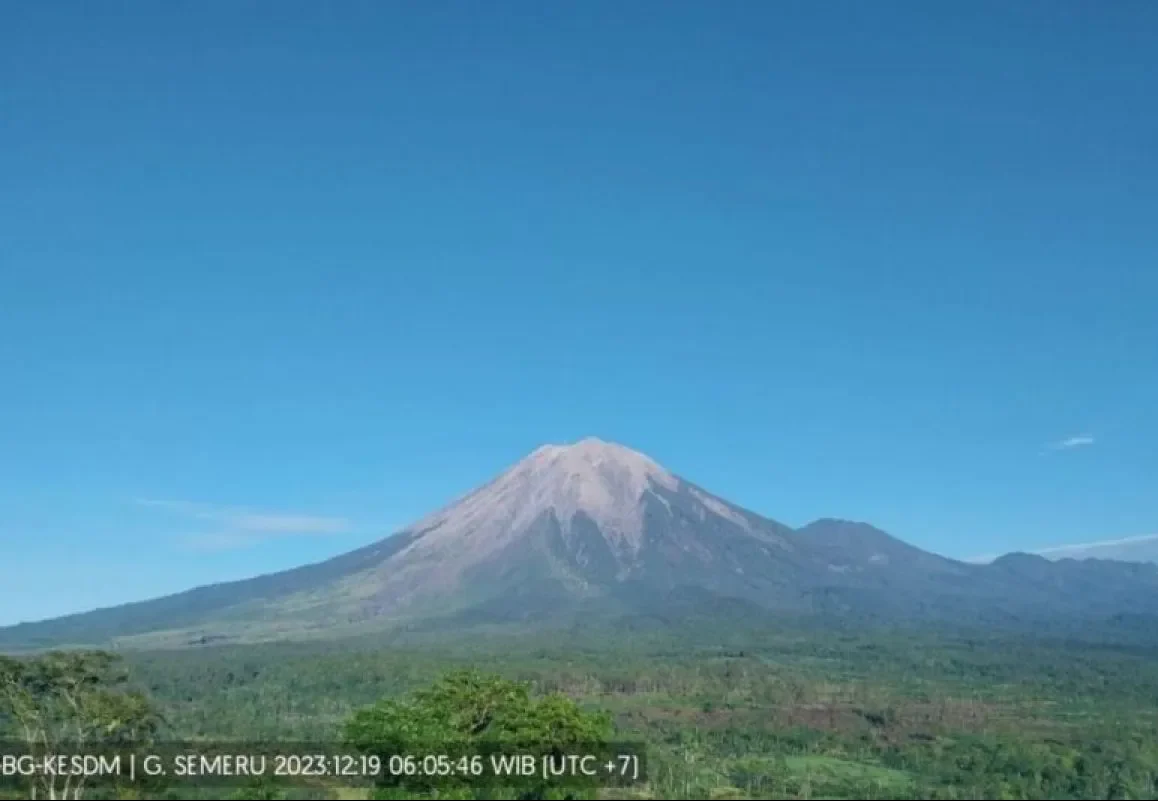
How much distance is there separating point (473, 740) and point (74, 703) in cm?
1805

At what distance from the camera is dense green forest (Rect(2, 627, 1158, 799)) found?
158 ft

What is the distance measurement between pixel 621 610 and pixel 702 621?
18.1m

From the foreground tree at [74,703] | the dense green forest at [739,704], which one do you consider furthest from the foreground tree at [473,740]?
the foreground tree at [74,703]

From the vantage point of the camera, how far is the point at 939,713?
92812 mm

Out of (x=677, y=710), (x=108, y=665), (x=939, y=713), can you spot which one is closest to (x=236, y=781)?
(x=108, y=665)

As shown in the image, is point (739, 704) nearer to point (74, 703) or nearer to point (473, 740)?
point (473, 740)

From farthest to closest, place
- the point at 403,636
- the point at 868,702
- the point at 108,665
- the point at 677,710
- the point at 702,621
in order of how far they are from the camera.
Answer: the point at 702,621 < the point at 403,636 < the point at 868,702 < the point at 677,710 < the point at 108,665

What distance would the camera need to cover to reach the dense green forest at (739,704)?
48.2m

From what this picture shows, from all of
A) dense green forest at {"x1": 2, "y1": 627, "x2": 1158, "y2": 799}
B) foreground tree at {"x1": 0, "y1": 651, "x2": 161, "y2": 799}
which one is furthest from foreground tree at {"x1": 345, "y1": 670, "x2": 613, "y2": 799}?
foreground tree at {"x1": 0, "y1": 651, "x2": 161, "y2": 799}

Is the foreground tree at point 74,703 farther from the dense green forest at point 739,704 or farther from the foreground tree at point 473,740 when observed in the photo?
the foreground tree at point 473,740

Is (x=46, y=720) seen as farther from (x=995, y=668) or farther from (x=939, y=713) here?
(x=995, y=668)

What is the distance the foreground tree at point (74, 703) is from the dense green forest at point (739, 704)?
6.33 meters

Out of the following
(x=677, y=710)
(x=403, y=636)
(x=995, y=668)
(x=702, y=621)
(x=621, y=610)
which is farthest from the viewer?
(x=621, y=610)

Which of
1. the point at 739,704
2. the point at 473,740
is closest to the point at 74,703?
the point at 473,740
